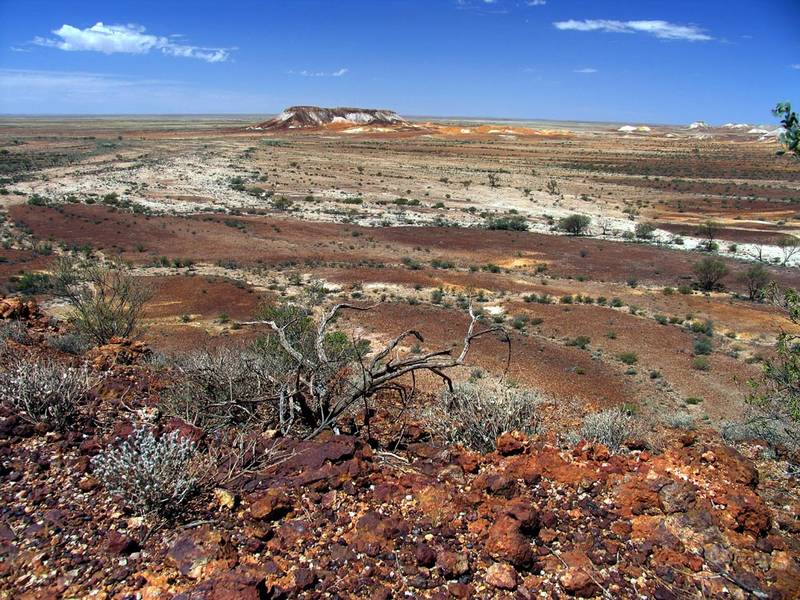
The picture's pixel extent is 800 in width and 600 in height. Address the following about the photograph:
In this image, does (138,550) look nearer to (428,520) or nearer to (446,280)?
(428,520)

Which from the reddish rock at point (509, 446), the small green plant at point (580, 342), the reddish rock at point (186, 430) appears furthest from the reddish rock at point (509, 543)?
the small green plant at point (580, 342)

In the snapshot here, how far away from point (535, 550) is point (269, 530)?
172cm

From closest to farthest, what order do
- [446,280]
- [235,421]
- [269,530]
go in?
[269,530] → [235,421] → [446,280]

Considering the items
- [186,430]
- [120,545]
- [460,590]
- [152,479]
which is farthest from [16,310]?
[460,590]

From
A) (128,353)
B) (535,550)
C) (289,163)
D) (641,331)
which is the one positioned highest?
(289,163)

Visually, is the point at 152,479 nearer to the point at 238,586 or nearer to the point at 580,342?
the point at 238,586

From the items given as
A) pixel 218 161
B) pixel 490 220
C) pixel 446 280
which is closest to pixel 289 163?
pixel 218 161

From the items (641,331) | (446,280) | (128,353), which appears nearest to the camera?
(128,353)

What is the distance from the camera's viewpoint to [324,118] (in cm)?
11744

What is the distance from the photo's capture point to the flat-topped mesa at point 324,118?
11438 centimetres

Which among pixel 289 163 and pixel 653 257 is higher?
pixel 289 163

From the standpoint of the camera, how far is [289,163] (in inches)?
2518

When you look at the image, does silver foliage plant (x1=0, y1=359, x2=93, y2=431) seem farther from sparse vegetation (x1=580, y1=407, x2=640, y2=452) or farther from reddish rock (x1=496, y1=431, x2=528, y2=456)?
sparse vegetation (x1=580, y1=407, x2=640, y2=452)

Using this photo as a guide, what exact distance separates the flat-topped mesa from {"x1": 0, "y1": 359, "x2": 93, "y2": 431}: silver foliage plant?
11531 cm
